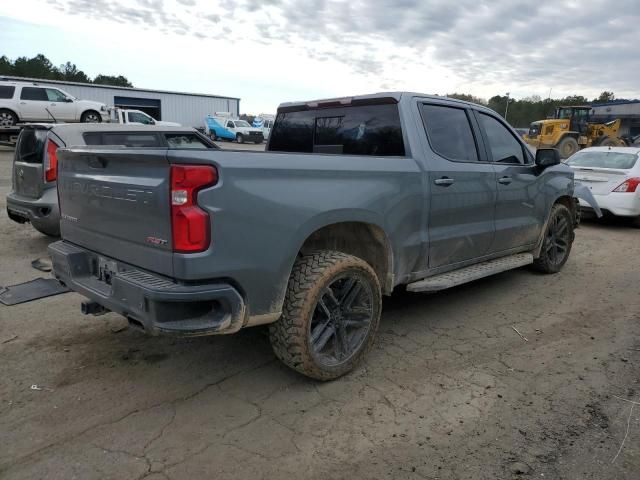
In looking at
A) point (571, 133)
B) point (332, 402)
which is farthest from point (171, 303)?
point (571, 133)

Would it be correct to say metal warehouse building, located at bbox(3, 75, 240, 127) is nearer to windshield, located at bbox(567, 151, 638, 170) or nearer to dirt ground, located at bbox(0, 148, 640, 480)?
windshield, located at bbox(567, 151, 638, 170)

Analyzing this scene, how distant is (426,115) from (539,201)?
6.63ft

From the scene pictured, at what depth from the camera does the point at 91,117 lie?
2320cm

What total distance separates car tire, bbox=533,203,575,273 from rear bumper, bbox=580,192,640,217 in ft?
11.3

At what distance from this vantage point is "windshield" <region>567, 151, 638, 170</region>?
9.33 metres

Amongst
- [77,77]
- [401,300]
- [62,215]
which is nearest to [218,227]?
[62,215]

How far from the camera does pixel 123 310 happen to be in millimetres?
2850

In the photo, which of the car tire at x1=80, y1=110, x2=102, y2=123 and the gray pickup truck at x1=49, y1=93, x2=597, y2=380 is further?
the car tire at x1=80, y1=110, x2=102, y2=123

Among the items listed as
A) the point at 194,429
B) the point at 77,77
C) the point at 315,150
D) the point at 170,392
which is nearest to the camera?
the point at 194,429

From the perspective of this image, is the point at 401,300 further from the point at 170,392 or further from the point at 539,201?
the point at 170,392

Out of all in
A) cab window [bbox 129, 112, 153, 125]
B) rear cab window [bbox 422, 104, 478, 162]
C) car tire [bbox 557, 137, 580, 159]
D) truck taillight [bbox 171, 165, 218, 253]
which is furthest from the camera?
cab window [bbox 129, 112, 153, 125]

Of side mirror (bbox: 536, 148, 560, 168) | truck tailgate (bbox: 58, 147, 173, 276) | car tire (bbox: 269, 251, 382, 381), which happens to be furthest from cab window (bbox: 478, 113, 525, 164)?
truck tailgate (bbox: 58, 147, 173, 276)

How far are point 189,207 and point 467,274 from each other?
8.92 ft

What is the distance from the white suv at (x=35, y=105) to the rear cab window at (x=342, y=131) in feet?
66.1
